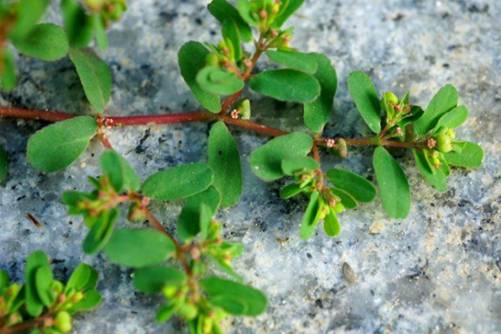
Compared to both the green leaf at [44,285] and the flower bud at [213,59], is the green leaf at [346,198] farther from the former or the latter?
the green leaf at [44,285]

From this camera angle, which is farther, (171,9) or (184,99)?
(171,9)

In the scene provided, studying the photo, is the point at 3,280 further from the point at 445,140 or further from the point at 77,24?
the point at 445,140

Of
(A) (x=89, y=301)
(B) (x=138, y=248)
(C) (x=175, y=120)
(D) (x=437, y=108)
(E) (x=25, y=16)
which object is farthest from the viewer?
(C) (x=175, y=120)

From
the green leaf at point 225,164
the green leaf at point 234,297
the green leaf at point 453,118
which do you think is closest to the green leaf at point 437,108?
the green leaf at point 453,118

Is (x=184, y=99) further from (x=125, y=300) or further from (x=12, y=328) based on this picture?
(x=12, y=328)

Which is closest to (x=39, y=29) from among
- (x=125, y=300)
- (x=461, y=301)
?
(x=125, y=300)

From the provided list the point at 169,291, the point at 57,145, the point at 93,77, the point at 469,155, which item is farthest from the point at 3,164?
the point at 469,155

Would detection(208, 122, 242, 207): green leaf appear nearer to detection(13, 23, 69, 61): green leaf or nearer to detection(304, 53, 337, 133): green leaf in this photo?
detection(304, 53, 337, 133): green leaf
